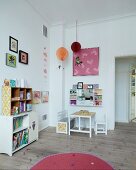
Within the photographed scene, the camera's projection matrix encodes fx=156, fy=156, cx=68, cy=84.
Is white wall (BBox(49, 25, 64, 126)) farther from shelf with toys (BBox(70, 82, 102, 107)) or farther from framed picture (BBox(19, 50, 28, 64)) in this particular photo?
framed picture (BBox(19, 50, 28, 64))

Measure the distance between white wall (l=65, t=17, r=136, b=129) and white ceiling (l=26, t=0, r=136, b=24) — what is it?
26cm

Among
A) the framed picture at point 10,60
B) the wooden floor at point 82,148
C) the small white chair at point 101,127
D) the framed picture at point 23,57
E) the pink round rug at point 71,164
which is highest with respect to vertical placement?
the framed picture at point 23,57

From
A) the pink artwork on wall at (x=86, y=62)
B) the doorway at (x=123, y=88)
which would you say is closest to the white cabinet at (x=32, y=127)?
the pink artwork on wall at (x=86, y=62)

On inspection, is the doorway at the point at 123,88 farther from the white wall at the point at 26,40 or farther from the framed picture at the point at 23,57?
the framed picture at the point at 23,57

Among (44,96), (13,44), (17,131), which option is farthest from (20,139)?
(13,44)

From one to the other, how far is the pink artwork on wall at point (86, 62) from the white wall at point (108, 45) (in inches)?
4.8

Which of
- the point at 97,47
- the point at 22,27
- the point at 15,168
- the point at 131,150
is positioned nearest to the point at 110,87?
the point at 97,47

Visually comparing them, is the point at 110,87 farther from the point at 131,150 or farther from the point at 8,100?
the point at 8,100

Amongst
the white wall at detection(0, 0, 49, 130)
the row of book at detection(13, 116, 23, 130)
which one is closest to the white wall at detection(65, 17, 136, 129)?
the white wall at detection(0, 0, 49, 130)

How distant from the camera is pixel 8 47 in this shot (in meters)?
3.18

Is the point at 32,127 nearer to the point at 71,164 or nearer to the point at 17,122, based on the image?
the point at 17,122

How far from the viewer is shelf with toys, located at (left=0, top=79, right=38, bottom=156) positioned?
277 centimetres

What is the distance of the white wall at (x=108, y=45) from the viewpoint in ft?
14.5

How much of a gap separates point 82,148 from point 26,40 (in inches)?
109
